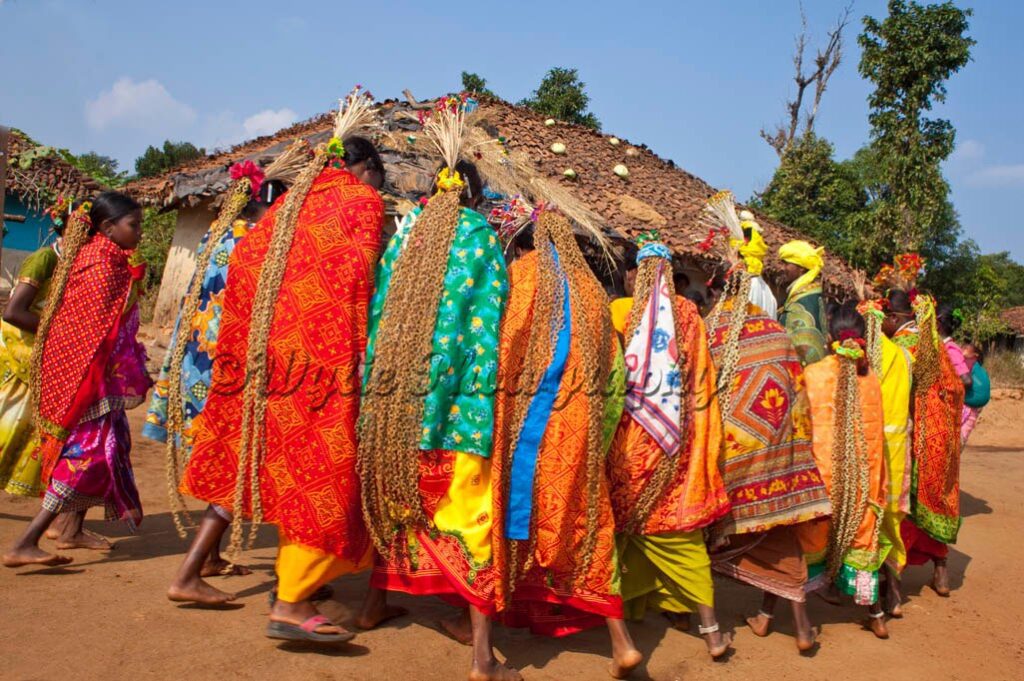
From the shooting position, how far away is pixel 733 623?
4.45m

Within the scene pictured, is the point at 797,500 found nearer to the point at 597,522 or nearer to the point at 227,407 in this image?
the point at 597,522

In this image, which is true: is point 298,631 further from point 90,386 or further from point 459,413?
point 90,386

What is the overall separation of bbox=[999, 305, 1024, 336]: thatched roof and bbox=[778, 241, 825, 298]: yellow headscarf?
2355 centimetres

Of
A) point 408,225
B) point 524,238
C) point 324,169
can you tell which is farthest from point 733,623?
point 324,169

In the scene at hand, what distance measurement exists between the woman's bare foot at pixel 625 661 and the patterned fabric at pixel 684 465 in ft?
2.08

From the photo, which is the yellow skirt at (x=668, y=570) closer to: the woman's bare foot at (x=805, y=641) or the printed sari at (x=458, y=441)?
the woman's bare foot at (x=805, y=641)

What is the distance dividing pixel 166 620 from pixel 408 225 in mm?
2013

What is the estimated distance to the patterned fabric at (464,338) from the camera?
10.7 ft

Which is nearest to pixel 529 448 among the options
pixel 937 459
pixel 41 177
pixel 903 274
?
pixel 937 459

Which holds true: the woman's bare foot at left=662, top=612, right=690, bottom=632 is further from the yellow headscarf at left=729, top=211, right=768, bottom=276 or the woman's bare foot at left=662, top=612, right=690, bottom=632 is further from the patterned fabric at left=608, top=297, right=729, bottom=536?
the yellow headscarf at left=729, top=211, right=768, bottom=276

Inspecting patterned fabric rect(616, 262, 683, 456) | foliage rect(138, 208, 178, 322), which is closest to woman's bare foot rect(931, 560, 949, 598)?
patterned fabric rect(616, 262, 683, 456)

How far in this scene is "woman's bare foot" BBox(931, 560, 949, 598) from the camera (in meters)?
5.52

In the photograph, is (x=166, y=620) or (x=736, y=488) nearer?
(x=166, y=620)

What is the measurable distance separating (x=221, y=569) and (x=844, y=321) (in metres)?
3.70
